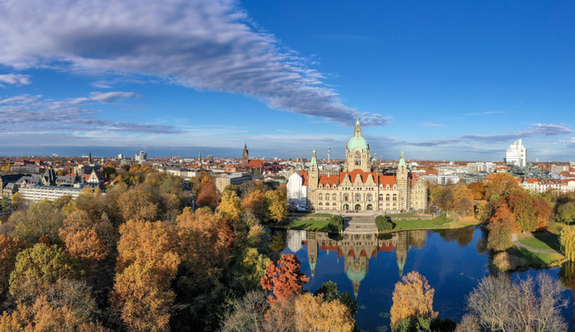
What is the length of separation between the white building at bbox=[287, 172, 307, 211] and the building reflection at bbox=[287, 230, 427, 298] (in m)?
18.2

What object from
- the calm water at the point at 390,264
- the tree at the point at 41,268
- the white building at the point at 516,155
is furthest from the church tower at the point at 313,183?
Result: the white building at the point at 516,155

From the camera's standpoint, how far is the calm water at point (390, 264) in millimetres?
29039

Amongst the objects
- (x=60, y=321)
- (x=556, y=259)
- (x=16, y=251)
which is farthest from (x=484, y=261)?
(x=16, y=251)

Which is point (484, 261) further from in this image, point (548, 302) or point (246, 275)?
point (246, 275)

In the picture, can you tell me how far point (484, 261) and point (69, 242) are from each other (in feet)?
139

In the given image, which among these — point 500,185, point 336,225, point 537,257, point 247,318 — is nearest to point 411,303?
point 247,318

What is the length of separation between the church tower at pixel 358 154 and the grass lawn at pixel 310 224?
23.1 metres

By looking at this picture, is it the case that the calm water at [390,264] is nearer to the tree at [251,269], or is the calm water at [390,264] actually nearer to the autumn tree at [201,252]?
the tree at [251,269]

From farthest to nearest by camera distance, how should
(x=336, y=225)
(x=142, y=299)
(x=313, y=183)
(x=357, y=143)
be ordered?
(x=357, y=143)
(x=313, y=183)
(x=336, y=225)
(x=142, y=299)

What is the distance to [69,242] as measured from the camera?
1027 inches

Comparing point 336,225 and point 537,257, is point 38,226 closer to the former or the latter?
point 336,225

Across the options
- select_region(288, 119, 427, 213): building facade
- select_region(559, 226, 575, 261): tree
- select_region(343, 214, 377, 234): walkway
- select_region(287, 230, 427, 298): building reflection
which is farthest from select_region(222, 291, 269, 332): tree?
select_region(288, 119, 427, 213): building facade

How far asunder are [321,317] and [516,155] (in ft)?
619

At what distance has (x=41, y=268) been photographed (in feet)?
70.9
